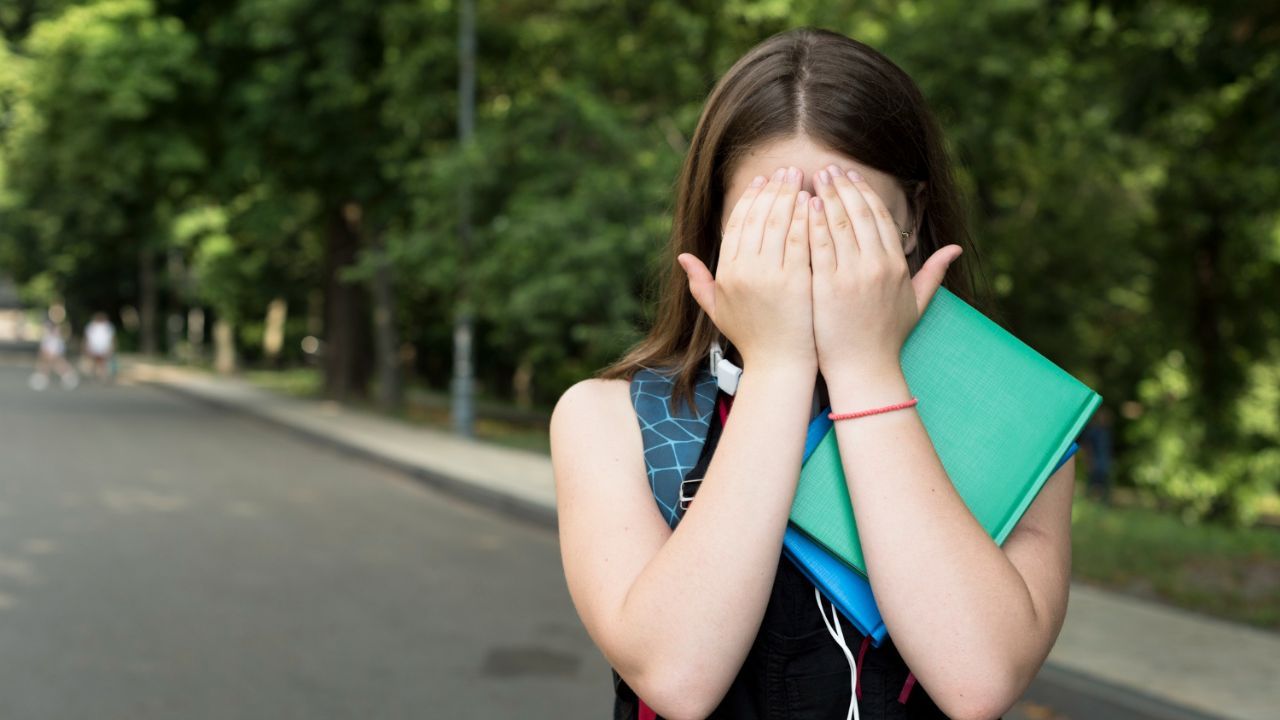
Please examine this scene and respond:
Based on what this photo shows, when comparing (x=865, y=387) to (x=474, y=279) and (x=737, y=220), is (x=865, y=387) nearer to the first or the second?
(x=737, y=220)

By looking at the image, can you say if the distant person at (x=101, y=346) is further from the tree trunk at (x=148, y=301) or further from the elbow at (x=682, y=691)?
the elbow at (x=682, y=691)

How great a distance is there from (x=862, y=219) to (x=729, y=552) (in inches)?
11.8

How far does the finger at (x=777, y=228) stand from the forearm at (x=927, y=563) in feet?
0.42

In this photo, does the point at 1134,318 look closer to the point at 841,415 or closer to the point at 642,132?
the point at 642,132

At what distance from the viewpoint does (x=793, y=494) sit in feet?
3.92

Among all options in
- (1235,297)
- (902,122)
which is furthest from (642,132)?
(902,122)

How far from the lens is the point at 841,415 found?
120 cm

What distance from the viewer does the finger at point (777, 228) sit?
119 centimetres

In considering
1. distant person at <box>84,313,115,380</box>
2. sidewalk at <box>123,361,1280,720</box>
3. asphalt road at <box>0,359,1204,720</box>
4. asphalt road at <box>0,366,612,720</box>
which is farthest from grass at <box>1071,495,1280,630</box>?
distant person at <box>84,313,115,380</box>

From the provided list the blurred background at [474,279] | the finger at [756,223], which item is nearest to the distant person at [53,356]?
the blurred background at [474,279]

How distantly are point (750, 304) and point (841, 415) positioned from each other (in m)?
0.12

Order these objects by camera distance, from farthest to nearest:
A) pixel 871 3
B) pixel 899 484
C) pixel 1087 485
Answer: pixel 1087 485 → pixel 871 3 → pixel 899 484

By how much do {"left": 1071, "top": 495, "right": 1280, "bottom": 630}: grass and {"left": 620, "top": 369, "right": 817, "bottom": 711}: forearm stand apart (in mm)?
5931

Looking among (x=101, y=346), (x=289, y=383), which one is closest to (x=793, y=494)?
(x=289, y=383)
